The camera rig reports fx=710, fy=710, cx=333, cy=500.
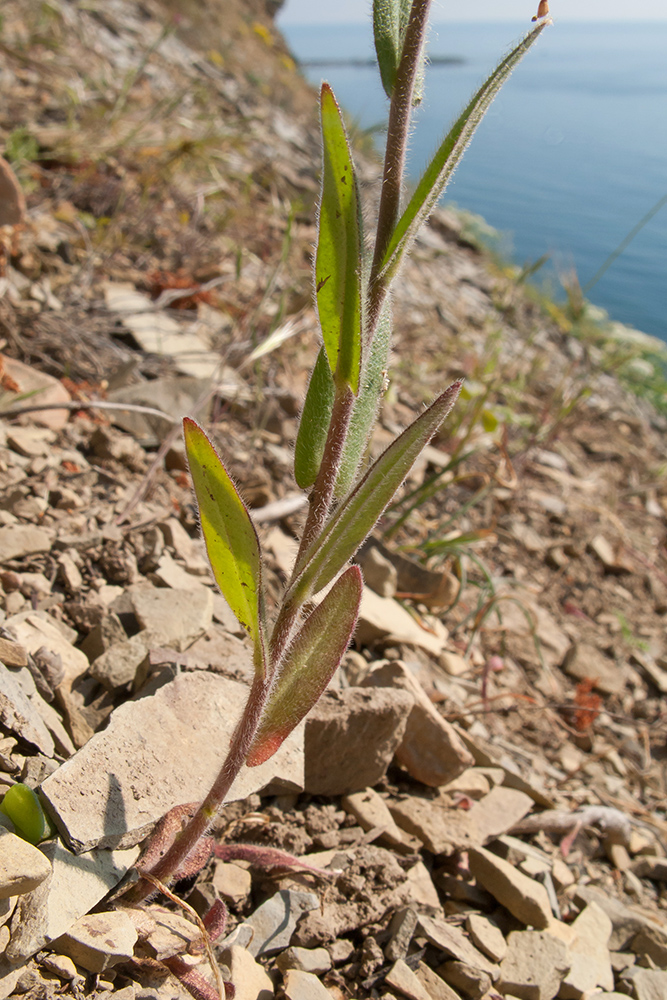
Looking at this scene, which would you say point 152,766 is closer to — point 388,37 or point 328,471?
point 328,471

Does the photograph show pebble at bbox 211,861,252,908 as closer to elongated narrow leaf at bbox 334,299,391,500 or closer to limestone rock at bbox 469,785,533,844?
limestone rock at bbox 469,785,533,844

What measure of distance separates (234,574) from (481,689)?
133 cm

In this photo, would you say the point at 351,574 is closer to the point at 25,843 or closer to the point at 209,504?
the point at 209,504

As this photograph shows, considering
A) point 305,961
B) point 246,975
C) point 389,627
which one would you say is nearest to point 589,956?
point 305,961

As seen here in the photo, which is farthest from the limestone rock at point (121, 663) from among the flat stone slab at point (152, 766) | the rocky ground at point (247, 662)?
the flat stone slab at point (152, 766)

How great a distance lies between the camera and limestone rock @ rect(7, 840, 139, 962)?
0.91 meters

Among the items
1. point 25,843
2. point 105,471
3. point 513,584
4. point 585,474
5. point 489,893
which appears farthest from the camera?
point 585,474

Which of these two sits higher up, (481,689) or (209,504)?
(209,504)

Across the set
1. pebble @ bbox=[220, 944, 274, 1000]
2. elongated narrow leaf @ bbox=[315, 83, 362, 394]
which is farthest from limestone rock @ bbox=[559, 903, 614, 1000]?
elongated narrow leaf @ bbox=[315, 83, 362, 394]

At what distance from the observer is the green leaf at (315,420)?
986 millimetres

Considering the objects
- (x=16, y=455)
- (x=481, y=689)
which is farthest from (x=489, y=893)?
(x=16, y=455)

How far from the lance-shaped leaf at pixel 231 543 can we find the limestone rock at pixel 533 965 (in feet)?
2.83

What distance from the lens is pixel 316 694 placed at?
38.7 inches

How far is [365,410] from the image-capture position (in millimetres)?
1020
